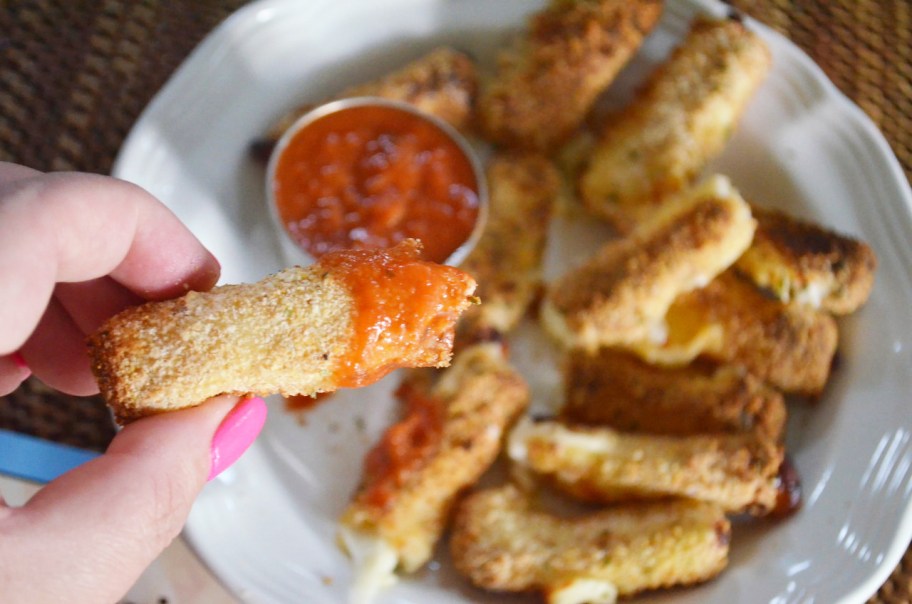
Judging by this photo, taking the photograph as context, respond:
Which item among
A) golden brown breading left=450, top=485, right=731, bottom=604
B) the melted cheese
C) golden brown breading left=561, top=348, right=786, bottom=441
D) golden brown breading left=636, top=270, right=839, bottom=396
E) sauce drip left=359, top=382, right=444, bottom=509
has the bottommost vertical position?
the melted cheese

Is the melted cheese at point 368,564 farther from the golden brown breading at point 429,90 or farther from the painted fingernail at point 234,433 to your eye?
the golden brown breading at point 429,90

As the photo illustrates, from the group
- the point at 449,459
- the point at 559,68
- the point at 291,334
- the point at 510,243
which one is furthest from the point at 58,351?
the point at 559,68

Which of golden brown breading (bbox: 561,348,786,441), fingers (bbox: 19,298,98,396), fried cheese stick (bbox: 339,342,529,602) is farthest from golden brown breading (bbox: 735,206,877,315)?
fingers (bbox: 19,298,98,396)

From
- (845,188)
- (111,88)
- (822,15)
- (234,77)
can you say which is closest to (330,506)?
(234,77)

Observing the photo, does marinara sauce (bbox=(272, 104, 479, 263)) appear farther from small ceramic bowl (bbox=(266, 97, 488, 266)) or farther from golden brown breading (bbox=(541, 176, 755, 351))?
golden brown breading (bbox=(541, 176, 755, 351))

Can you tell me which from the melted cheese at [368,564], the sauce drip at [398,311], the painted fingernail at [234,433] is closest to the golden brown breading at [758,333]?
the melted cheese at [368,564]

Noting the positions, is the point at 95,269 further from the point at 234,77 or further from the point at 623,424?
the point at 623,424
